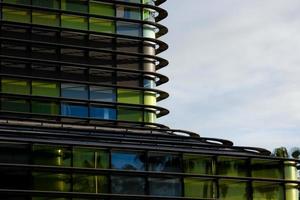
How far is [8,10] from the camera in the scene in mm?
45531

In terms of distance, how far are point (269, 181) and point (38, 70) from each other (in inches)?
557

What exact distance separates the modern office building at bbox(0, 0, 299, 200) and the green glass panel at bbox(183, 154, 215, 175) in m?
0.04

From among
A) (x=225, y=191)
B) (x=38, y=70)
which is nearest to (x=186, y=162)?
(x=225, y=191)

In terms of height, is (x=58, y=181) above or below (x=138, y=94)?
below

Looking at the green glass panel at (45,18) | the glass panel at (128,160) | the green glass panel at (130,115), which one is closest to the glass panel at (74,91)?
the green glass panel at (130,115)

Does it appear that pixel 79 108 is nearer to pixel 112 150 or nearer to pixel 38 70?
pixel 38 70

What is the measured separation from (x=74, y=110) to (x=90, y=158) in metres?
10.1

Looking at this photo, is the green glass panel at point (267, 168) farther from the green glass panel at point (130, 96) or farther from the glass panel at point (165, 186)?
the green glass panel at point (130, 96)

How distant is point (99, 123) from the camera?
4575 centimetres

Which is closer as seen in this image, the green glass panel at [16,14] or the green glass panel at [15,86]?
the green glass panel at [15,86]

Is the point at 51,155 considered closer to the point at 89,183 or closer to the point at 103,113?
the point at 89,183

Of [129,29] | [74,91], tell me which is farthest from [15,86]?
[129,29]

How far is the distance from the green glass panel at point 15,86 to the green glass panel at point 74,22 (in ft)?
13.7

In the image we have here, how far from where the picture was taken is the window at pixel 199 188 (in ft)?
123
